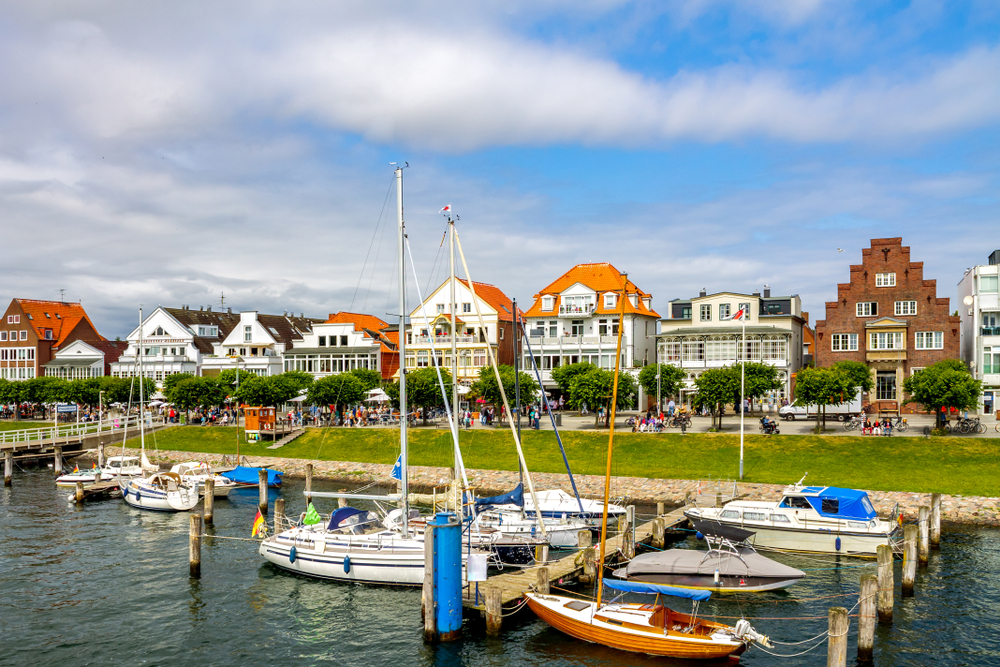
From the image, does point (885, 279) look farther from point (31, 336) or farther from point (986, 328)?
point (31, 336)

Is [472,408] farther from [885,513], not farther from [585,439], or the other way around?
[885,513]

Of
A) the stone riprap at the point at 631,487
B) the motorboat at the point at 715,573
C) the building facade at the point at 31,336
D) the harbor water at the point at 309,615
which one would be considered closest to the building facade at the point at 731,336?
the stone riprap at the point at 631,487

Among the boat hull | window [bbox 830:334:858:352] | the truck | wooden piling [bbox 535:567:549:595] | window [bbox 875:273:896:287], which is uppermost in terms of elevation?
window [bbox 875:273:896:287]

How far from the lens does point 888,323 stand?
80562mm

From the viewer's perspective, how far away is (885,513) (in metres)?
45.5

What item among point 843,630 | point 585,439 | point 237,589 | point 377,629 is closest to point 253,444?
point 585,439

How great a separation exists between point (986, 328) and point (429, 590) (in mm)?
76951

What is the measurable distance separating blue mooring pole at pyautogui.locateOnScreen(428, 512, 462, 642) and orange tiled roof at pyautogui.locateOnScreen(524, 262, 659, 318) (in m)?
69.4

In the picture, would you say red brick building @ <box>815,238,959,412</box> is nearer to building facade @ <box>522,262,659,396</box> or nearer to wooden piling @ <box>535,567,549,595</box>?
building facade @ <box>522,262,659,396</box>

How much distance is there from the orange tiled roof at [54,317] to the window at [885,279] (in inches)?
4838

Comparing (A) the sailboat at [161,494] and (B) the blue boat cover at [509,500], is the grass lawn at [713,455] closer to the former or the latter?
(A) the sailboat at [161,494]

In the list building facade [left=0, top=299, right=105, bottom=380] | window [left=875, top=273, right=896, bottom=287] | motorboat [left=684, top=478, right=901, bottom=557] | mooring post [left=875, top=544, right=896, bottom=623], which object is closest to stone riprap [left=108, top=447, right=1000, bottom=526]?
motorboat [left=684, top=478, right=901, bottom=557]

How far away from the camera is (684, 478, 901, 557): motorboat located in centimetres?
3719

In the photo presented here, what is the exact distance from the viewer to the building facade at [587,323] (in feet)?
310
